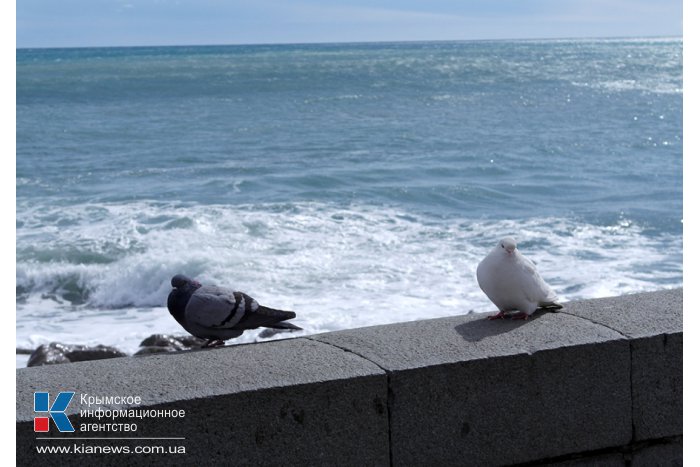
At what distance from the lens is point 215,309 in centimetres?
350

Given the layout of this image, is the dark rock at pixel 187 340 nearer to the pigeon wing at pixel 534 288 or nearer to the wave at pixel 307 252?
the wave at pixel 307 252

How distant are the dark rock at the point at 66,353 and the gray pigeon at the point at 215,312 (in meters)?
4.33

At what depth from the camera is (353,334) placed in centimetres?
321

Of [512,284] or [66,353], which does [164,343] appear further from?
[512,284]

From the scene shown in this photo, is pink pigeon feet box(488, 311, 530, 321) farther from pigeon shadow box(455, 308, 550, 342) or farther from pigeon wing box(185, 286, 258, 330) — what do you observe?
pigeon wing box(185, 286, 258, 330)

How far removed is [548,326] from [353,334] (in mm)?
653

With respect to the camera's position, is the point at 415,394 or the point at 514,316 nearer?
the point at 415,394

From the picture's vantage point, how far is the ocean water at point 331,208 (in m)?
9.97

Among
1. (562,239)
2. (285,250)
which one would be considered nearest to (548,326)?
(285,250)

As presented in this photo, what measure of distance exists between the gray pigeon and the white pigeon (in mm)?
749

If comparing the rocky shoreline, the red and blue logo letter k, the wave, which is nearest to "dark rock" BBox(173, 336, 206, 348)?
the rocky shoreline

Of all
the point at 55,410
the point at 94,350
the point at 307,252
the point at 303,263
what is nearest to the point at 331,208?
the point at 307,252

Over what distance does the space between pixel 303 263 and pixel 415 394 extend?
8.10 meters

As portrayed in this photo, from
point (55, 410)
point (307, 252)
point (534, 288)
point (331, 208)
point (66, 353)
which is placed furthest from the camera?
point (331, 208)
